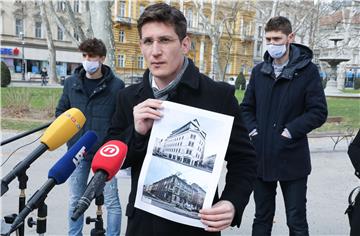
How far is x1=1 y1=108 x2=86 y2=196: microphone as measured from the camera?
1.83m

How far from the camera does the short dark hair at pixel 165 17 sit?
1844 mm

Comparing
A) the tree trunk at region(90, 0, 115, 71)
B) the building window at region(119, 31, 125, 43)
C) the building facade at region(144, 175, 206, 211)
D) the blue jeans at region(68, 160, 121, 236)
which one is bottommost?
the blue jeans at region(68, 160, 121, 236)

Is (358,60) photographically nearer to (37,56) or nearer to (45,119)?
(37,56)

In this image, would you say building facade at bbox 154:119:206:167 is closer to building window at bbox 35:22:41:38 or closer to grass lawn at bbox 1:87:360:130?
grass lawn at bbox 1:87:360:130

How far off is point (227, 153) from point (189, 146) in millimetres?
298

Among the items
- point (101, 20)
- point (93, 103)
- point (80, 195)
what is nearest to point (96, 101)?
point (93, 103)

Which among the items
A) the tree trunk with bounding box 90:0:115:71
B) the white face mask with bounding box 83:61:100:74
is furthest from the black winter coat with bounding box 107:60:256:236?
the tree trunk with bounding box 90:0:115:71

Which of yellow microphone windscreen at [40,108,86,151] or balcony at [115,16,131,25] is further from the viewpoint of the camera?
balcony at [115,16,131,25]

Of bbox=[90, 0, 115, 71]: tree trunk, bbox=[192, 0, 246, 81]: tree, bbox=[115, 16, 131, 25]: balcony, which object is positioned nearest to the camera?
bbox=[90, 0, 115, 71]: tree trunk

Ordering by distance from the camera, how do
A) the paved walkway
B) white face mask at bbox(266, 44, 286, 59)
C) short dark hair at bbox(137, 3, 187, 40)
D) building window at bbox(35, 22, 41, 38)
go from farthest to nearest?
building window at bbox(35, 22, 41, 38) < the paved walkway < white face mask at bbox(266, 44, 286, 59) < short dark hair at bbox(137, 3, 187, 40)

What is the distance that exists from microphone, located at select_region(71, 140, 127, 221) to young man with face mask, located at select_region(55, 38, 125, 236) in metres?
2.47

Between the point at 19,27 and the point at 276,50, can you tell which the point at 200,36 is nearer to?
the point at 19,27

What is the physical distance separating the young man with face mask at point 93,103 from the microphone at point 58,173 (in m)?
2.17

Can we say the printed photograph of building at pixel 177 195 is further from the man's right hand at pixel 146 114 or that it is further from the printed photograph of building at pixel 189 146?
the man's right hand at pixel 146 114
